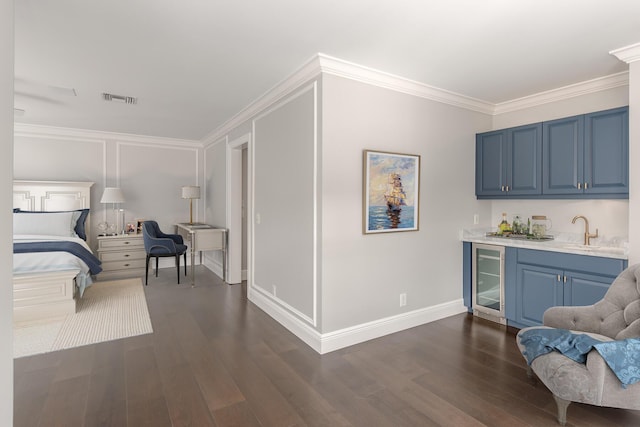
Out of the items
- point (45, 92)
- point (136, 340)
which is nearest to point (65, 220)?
point (45, 92)

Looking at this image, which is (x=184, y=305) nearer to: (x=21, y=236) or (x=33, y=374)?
(x=33, y=374)

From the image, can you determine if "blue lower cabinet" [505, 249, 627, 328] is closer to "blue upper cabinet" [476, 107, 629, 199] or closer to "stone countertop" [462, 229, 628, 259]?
"stone countertop" [462, 229, 628, 259]

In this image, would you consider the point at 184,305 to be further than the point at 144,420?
Yes

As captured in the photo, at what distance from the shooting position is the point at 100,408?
2082mm

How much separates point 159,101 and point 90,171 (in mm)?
2727

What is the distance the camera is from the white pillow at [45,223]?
4570mm

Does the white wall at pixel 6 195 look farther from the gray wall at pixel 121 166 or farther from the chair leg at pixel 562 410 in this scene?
the gray wall at pixel 121 166

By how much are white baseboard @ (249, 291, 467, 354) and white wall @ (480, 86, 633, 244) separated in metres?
1.26

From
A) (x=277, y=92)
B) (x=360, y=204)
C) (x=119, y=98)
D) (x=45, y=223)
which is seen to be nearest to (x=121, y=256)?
(x=45, y=223)

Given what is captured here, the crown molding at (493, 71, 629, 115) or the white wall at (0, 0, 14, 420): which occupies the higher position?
the crown molding at (493, 71, 629, 115)

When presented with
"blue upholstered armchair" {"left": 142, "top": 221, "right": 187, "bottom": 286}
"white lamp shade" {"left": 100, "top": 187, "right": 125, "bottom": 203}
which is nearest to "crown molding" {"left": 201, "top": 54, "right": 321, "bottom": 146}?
"blue upholstered armchair" {"left": 142, "top": 221, "right": 187, "bottom": 286}

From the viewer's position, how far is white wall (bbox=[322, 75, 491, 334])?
9.43 ft

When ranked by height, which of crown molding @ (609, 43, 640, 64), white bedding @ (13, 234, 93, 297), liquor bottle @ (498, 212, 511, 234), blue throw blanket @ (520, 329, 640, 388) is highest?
crown molding @ (609, 43, 640, 64)

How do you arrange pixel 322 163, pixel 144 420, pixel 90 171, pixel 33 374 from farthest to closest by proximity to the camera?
1. pixel 90 171
2. pixel 322 163
3. pixel 33 374
4. pixel 144 420
